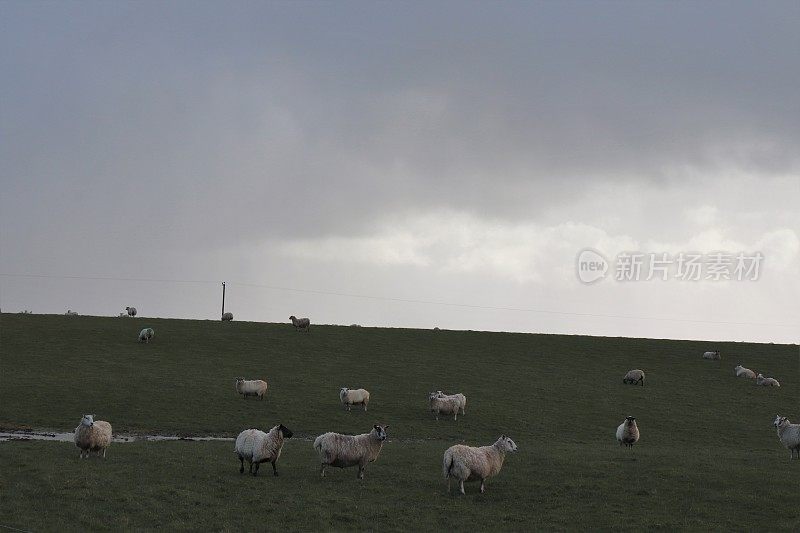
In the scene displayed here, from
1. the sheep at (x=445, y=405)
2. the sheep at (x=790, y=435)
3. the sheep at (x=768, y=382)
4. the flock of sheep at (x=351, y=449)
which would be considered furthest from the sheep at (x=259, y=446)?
the sheep at (x=768, y=382)

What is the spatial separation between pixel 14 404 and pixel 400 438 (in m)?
19.8

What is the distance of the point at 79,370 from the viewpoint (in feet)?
149

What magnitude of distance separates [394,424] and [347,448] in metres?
14.9

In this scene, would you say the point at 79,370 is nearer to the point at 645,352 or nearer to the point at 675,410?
the point at 675,410

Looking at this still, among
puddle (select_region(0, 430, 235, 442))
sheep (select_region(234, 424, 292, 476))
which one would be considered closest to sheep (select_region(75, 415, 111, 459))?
sheep (select_region(234, 424, 292, 476))

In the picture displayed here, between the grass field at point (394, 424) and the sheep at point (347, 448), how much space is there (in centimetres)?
61

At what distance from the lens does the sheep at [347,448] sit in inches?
839

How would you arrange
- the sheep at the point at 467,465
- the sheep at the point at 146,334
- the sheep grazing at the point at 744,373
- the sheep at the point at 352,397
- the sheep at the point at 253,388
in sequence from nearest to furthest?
the sheep at the point at 467,465 < the sheep at the point at 352,397 < the sheep at the point at 253,388 < the sheep grazing at the point at 744,373 < the sheep at the point at 146,334

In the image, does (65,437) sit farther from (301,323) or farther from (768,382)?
(768,382)

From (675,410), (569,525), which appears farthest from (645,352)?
(569,525)

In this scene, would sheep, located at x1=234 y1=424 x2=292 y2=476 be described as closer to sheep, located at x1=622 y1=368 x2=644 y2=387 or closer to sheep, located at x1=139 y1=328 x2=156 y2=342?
sheep, located at x1=622 y1=368 x2=644 y2=387

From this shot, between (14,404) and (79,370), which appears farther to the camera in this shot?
(79,370)

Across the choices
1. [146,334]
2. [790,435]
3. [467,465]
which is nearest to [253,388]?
[146,334]

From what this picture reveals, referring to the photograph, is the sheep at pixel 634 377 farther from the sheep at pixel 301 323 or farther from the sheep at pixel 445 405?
the sheep at pixel 301 323
